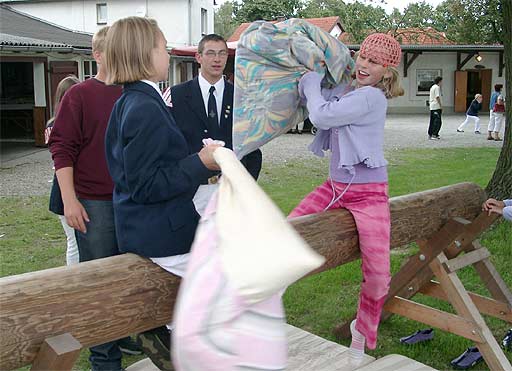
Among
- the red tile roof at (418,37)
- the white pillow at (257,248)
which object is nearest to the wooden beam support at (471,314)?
the white pillow at (257,248)

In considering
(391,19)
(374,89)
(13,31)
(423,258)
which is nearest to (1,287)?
(374,89)

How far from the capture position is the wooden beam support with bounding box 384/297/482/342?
11.9 ft

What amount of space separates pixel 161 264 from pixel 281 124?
0.99 metres

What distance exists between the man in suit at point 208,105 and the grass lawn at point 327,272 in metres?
1.49

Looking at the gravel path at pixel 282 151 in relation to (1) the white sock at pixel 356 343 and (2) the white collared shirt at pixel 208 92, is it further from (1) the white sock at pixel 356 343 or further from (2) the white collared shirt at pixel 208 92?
(1) the white sock at pixel 356 343

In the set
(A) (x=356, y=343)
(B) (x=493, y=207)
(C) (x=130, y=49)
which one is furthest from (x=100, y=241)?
(B) (x=493, y=207)

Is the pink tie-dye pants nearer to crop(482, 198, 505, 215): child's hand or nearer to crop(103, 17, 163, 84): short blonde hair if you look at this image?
crop(482, 198, 505, 215): child's hand

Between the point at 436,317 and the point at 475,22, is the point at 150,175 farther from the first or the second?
the point at 475,22

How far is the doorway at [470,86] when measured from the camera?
28.3 meters

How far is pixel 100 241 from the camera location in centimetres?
326

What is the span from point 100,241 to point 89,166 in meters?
0.40

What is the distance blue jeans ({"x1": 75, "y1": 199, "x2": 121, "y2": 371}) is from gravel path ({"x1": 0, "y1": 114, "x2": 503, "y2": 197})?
665 cm

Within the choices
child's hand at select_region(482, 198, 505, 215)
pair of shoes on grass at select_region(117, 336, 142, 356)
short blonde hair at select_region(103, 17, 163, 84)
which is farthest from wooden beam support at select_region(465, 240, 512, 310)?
short blonde hair at select_region(103, 17, 163, 84)

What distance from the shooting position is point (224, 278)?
168 centimetres
